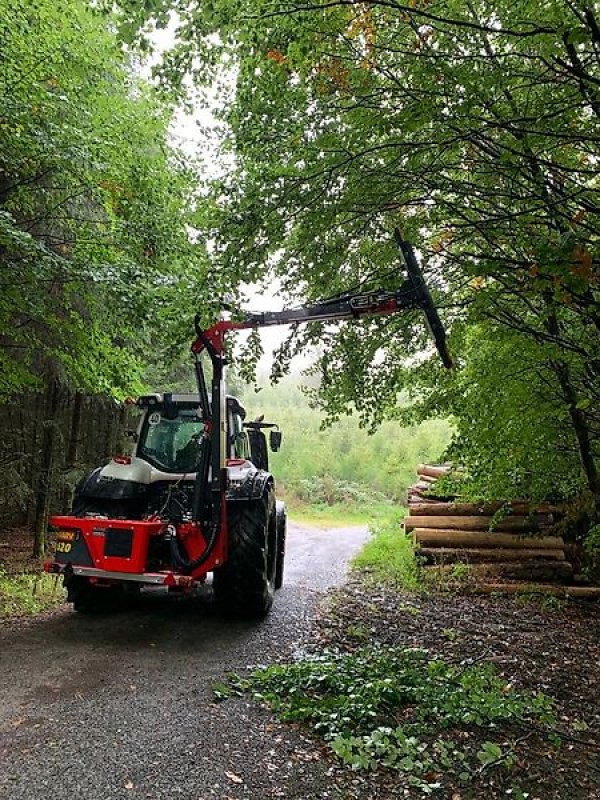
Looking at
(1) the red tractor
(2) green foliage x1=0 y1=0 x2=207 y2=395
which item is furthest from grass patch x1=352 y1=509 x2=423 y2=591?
(2) green foliage x1=0 y1=0 x2=207 y2=395

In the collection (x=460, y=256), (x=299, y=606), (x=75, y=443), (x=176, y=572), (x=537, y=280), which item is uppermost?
(x=460, y=256)

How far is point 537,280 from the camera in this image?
12.0ft

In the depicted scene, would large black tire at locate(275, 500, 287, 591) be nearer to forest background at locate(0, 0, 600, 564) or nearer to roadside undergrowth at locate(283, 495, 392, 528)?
forest background at locate(0, 0, 600, 564)

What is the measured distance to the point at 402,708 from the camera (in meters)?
4.14

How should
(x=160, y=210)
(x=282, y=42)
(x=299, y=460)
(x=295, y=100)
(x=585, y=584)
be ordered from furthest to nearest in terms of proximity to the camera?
1. (x=299, y=460)
2. (x=585, y=584)
3. (x=160, y=210)
4. (x=295, y=100)
5. (x=282, y=42)

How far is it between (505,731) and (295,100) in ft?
15.0

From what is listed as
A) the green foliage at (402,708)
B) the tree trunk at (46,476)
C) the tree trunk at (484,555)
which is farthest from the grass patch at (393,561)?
the tree trunk at (46,476)

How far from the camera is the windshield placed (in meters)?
7.20

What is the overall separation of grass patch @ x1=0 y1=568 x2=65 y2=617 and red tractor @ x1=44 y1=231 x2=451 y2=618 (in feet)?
3.38

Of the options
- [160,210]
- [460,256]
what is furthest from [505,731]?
[160,210]

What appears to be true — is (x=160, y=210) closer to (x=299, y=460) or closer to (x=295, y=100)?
(x=295, y=100)

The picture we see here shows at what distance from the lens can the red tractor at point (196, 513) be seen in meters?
5.82

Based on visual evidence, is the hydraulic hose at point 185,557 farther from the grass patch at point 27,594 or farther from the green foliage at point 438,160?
the green foliage at point 438,160

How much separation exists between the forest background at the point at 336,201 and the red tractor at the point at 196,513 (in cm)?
46
